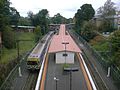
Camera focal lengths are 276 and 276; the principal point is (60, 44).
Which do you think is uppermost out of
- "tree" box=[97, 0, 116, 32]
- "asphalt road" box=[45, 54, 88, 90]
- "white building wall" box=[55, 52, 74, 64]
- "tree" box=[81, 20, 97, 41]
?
"tree" box=[97, 0, 116, 32]

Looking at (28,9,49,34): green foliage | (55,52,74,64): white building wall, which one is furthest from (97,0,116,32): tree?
(55,52,74,64): white building wall

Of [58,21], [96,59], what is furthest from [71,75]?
[58,21]

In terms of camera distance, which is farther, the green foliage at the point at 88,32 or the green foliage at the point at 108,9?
the green foliage at the point at 108,9

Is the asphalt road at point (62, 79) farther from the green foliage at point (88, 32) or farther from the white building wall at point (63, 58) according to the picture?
the green foliage at point (88, 32)

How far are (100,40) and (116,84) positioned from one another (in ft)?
102

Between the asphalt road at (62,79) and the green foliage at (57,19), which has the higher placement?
the green foliage at (57,19)

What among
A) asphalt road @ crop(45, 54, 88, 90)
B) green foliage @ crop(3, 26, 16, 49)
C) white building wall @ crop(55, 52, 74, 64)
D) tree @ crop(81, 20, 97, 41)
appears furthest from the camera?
tree @ crop(81, 20, 97, 41)

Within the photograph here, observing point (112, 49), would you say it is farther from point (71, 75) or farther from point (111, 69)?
point (71, 75)

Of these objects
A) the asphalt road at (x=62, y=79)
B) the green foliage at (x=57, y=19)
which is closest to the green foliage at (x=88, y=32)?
the asphalt road at (x=62, y=79)

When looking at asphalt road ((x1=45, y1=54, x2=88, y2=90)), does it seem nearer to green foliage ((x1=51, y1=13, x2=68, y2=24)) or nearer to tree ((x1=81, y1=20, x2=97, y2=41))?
tree ((x1=81, y1=20, x2=97, y2=41))

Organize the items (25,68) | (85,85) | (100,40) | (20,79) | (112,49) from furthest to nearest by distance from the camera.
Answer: (100,40)
(112,49)
(25,68)
(20,79)
(85,85)

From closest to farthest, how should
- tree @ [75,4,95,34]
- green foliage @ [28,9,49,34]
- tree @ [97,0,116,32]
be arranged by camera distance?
tree @ [97,0,116,32], tree @ [75,4,95,34], green foliage @ [28,9,49,34]

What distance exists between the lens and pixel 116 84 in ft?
94.4

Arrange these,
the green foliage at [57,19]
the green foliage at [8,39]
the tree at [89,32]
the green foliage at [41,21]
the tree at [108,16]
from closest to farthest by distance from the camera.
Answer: the green foliage at [8,39], the tree at [89,32], the tree at [108,16], the green foliage at [41,21], the green foliage at [57,19]
